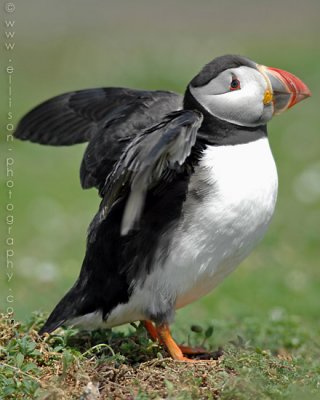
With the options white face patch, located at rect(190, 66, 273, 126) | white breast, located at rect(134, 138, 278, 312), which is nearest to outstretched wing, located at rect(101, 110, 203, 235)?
white breast, located at rect(134, 138, 278, 312)

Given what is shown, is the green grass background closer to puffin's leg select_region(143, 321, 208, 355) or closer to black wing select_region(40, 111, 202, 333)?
puffin's leg select_region(143, 321, 208, 355)

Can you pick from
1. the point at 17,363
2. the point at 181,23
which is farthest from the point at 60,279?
the point at 181,23

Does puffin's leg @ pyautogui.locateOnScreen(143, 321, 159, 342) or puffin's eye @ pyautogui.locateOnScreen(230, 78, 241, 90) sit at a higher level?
puffin's eye @ pyautogui.locateOnScreen(230, 78, 241, 90)

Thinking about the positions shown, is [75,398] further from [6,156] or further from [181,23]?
[181,23]

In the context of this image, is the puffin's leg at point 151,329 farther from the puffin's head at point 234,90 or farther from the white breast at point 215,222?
the puffin's head at point 234,90

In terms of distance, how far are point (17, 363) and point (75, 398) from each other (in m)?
0.42

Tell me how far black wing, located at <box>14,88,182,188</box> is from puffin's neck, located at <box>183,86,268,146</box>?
470mm

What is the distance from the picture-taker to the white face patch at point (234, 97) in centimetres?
543

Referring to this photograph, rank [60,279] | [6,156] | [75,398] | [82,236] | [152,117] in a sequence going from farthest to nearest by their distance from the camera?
[6,156], [82,236], [60,279], [152,117], [75,398]

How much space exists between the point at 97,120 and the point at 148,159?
198cm

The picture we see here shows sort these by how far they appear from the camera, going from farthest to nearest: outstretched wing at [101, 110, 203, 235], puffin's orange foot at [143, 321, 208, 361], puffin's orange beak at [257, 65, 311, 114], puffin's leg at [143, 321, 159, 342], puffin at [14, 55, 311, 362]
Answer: puffin's leg at [143, 321, 159, 342]
puffin's orange foot at [143, 321, 208, 361]
puffin's orange beak at [257, 65, 311, 114]
puffin at [14, 55, 311, 362]
outstretched wing at [101, 110, 203, 235]

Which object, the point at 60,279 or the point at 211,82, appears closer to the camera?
the point at 211,82

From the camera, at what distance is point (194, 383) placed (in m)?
4.84

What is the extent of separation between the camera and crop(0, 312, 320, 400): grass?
4.70 meters
